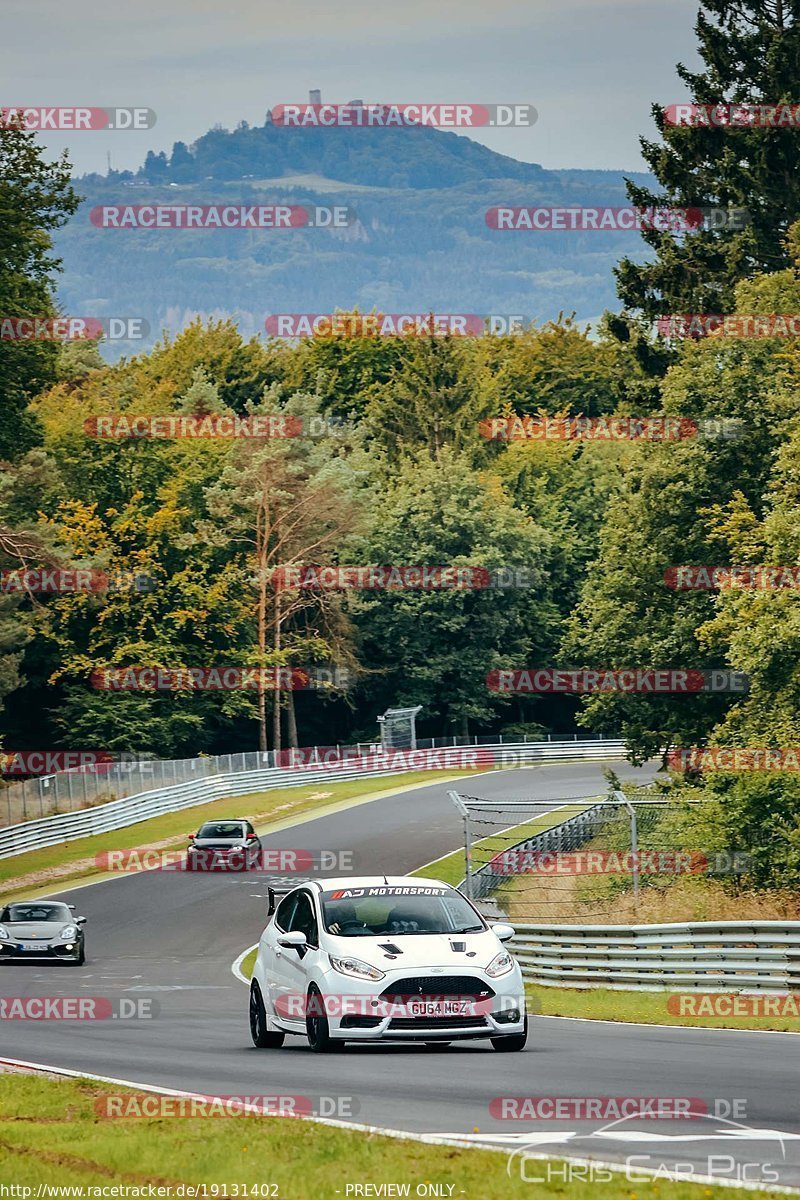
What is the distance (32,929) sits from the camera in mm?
33094

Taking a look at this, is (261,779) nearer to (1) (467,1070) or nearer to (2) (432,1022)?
(2) (432,1022)

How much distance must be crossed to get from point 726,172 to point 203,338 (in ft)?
198

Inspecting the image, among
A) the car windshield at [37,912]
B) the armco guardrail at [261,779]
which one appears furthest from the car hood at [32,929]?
the armco guardrail at [261,779]

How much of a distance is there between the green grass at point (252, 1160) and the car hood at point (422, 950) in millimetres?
3574

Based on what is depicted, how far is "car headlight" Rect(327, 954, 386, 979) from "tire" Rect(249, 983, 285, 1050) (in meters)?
1.86

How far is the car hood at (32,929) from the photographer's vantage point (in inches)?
1296

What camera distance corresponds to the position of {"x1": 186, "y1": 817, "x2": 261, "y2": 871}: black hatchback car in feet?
174

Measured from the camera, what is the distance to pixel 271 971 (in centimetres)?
1695

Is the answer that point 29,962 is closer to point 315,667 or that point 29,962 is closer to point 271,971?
point 271,971

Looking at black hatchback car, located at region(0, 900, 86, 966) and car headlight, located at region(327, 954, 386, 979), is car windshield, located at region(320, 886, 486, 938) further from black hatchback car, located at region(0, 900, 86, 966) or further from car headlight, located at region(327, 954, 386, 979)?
black hatchback car, located at region(0, 900, 86, 966)

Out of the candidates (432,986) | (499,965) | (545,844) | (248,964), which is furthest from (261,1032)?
(545,844)

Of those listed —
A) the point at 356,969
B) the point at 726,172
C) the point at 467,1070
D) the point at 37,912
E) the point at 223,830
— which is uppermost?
the point at 726,172

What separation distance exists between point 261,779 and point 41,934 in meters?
42.1

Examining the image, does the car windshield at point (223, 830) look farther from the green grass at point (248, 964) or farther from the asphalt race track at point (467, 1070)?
the asphalt race track at point (467, 1070)
